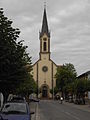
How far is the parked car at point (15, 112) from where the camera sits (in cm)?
1648

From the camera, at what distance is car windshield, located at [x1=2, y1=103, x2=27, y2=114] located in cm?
1757

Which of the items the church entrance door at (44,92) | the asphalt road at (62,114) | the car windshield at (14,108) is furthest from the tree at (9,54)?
the church entrance door at (44,92)

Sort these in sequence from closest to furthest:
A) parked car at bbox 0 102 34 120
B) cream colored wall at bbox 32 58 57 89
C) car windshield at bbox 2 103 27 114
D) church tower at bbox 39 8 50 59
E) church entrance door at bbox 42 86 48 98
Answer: parked car at bbox 0 102 34 120, car windshield at bbox 2 103 27 114, cream colored wall at bbox 32 58 57 89, church tower at bbox 39 8 50 59, church entrance door at bbox 42 86 48 98

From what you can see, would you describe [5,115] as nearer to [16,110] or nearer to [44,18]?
[16,110]

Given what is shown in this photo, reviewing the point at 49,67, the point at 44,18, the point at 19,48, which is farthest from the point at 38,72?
the point at 19,48

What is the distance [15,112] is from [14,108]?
51cm

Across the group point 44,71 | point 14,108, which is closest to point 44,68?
point 44,71

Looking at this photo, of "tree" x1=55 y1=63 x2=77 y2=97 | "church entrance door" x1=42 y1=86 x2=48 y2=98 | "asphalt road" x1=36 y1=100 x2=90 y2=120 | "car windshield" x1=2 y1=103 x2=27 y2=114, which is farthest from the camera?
"church entrance door" x1=42 y1=86 x2=48 y2=98

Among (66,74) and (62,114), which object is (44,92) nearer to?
(66,74)

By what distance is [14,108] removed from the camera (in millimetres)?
17953

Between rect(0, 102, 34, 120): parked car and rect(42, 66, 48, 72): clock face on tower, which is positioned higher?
rect(42, 66, 48, 72): clock face on tower

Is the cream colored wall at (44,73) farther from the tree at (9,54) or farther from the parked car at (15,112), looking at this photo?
the parked car at (15,112)

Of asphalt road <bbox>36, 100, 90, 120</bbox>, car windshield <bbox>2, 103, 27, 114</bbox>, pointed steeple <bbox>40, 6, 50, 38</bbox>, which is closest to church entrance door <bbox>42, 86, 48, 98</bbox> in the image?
pointed steeple <bbox>40, 6, 50, 38</bbox>

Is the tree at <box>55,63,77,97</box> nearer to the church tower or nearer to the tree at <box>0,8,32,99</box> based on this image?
the church tower
